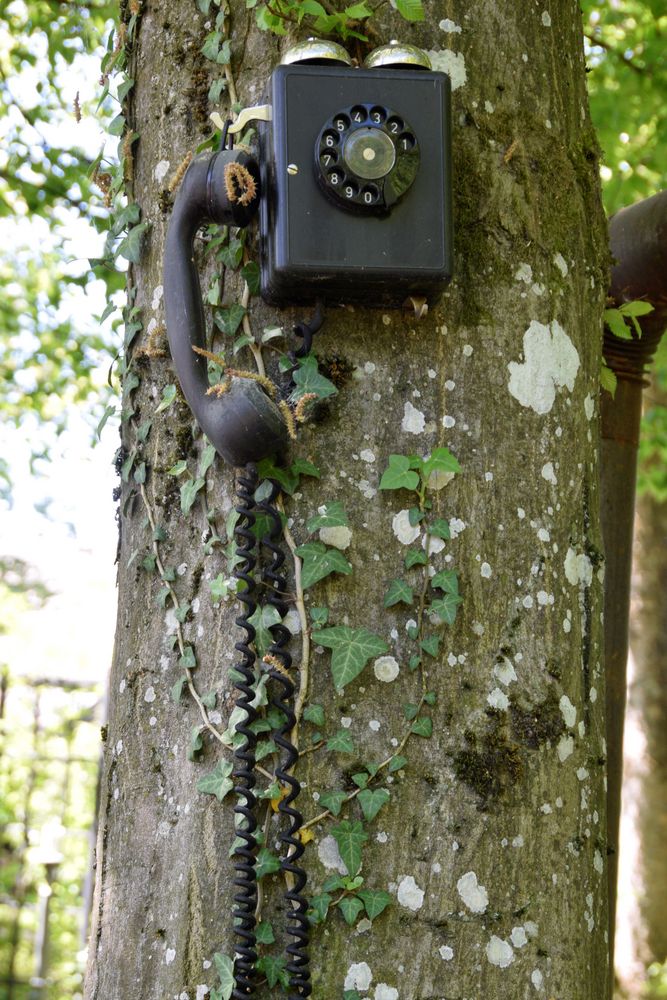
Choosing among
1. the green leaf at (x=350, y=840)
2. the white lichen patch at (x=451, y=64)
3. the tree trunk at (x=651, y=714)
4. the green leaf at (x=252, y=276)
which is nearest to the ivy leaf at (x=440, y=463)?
the green leaf at (x=252, y=276)

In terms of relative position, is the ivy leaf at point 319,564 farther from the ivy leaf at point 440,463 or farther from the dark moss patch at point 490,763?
the dark moss patch at point 490,763

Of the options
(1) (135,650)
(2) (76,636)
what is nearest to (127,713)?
(1) (135,650)

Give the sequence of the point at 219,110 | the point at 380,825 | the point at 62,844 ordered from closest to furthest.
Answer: the point at 380,825 → the point at 219,110 → the point at 62,844

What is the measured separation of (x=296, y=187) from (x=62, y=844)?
8.19m

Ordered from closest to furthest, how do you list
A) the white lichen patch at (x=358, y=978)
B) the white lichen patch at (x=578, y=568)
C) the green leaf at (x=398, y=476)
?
the white lichen patch at (x=358, y=978)
the green leaf at (x=398, y=476)
the white lichen patch at (x=578, y=568)

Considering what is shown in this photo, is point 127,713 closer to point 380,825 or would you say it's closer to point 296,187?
point 380,825

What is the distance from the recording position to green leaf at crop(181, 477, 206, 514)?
4.55ft

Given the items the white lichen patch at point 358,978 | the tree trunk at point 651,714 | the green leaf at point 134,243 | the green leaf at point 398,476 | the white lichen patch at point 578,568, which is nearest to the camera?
the white lichen patch at point 358,978

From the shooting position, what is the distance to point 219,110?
1.50 meters

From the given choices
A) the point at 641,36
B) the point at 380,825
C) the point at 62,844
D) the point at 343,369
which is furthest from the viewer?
the point at 62,844

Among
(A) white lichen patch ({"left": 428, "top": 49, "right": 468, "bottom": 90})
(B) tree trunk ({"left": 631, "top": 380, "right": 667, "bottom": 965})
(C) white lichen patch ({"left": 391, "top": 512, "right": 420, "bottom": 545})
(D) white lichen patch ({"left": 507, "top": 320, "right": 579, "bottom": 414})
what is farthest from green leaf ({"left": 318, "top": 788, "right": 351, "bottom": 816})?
(B) tree trunk ({"left": 631, "top": 380, "right": 667, "bottom": 965})

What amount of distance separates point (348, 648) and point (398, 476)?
0.23m

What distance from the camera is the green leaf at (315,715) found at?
1.25m

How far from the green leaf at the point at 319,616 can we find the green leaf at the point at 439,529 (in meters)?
0.17
